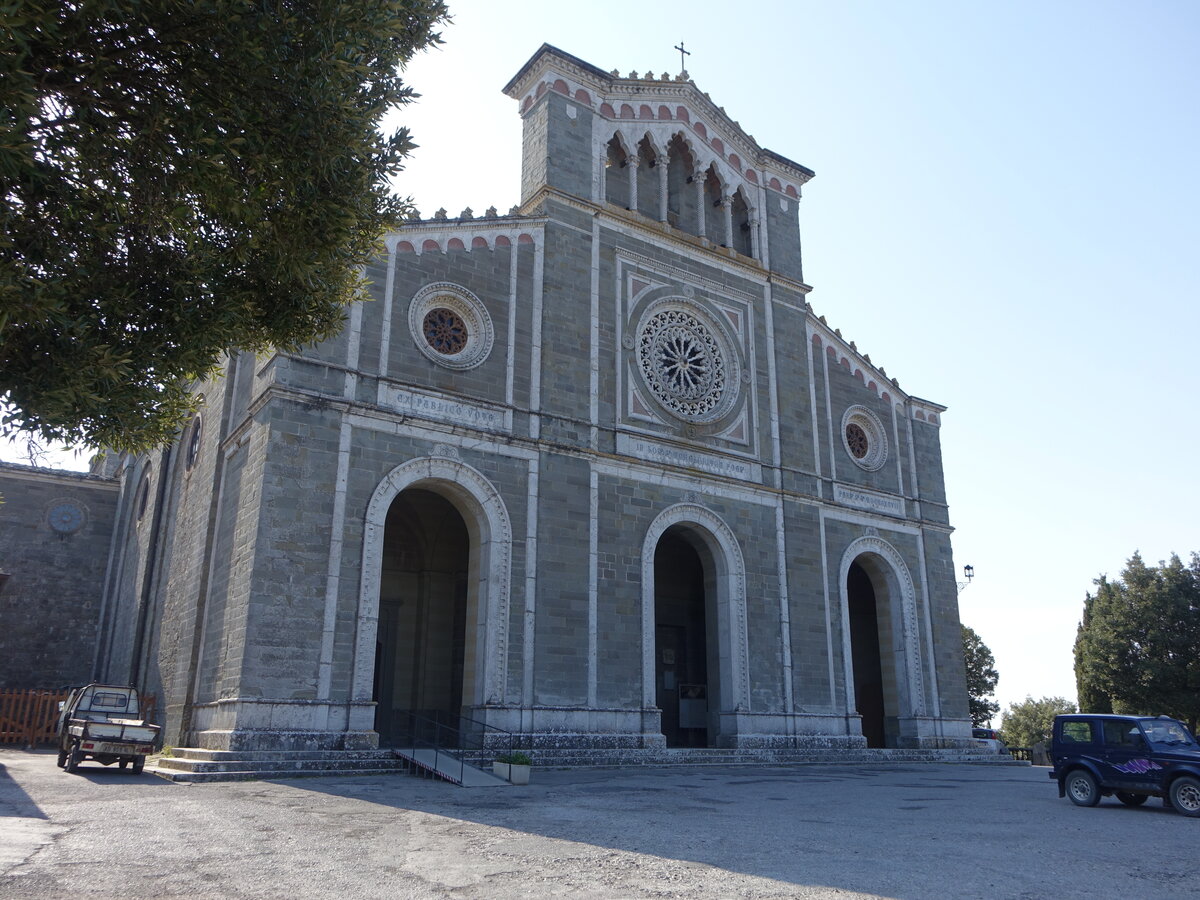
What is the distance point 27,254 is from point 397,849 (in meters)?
6.34

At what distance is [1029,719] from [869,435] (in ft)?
210

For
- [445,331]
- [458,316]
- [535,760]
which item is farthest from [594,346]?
[535,760]

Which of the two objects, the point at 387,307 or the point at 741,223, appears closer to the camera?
the point at 387,307

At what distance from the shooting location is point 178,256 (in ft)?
28.1

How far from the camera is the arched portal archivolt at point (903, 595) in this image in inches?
1017

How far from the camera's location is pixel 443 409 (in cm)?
1920

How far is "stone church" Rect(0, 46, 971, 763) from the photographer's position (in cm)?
1722

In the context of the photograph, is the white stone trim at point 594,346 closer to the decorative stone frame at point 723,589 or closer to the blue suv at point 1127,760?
the decorative stone frame at point 723,589

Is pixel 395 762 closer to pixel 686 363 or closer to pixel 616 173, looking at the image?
pixel 686 363

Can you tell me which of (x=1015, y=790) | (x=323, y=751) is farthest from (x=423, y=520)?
(x=1015, y=790)

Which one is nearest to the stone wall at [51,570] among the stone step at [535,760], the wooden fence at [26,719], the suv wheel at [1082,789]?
the wooden fence at [26,719]

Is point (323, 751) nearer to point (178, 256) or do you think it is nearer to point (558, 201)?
point (178, 256)

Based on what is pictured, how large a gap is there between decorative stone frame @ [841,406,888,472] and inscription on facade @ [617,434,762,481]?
4.68 m

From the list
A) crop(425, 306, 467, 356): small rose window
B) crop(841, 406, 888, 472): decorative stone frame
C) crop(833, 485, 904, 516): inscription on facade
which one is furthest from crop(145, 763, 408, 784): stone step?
crop(841, 406, 888, 472): decorative stone frame
